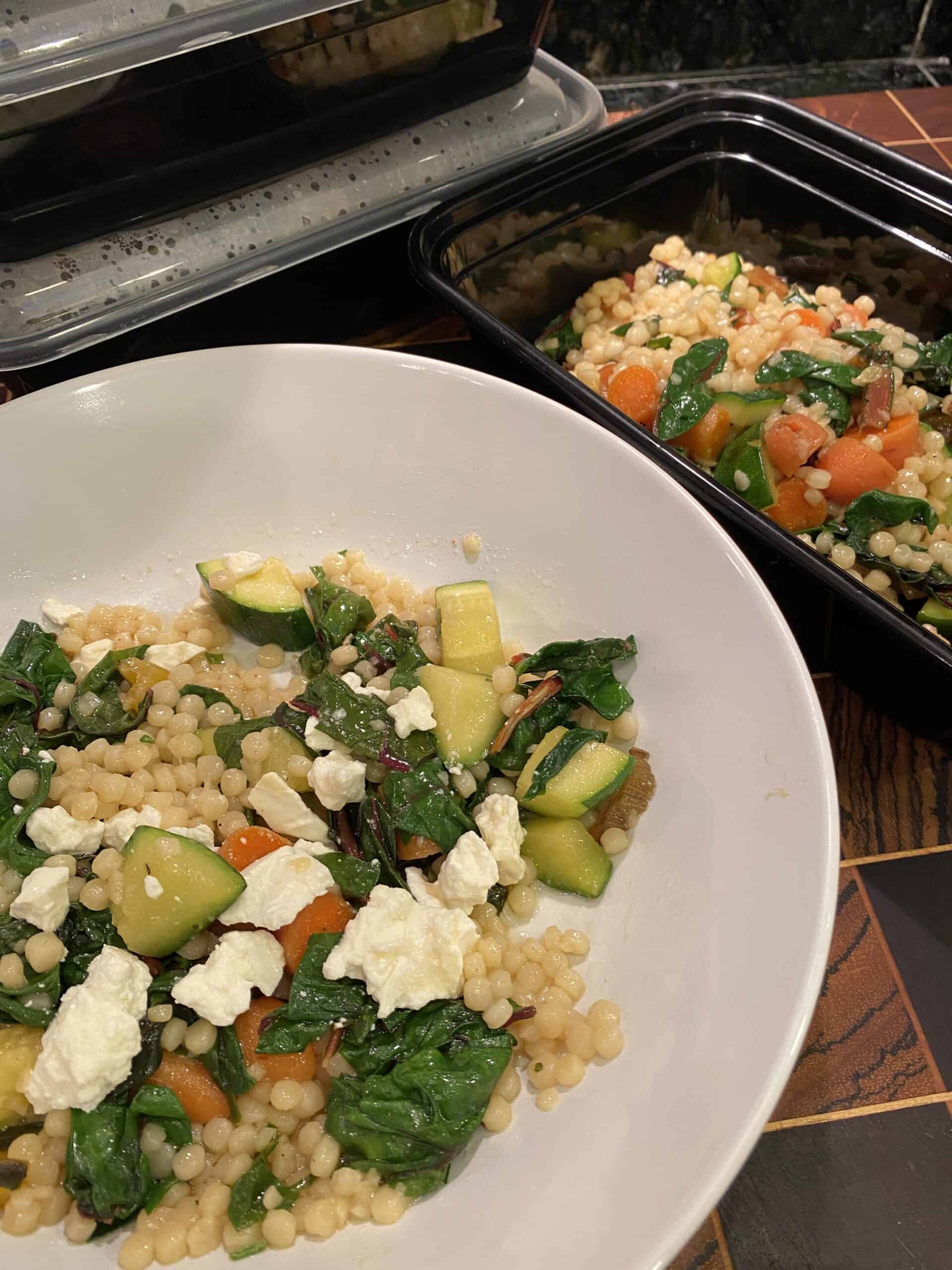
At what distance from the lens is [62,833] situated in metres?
1.28

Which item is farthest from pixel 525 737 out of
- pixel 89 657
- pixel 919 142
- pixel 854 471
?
pixel 919 142

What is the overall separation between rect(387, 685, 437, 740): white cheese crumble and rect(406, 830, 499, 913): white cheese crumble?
0.19 metres

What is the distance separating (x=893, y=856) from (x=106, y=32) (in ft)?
6.56

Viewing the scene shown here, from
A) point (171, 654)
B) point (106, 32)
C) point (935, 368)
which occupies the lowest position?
point (171, 654)

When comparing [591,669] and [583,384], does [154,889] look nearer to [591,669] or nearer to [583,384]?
[591,669]

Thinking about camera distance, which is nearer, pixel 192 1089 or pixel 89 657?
pixel 192 1089

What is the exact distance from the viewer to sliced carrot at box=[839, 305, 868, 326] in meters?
2.06

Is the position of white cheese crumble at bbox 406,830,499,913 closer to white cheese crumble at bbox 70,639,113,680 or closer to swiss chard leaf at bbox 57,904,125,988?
swiss chard leaf at bbox 57,904,125,988

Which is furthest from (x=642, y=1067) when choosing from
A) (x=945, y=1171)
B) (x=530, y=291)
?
(x=530, y=291)

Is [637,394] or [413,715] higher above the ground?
[637,394]

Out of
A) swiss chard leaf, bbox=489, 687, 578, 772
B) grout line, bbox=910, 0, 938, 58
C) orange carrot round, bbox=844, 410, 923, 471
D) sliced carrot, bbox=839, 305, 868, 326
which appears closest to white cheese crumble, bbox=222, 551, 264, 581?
swiss chard leaf, bbox=489, 687, 578, 772

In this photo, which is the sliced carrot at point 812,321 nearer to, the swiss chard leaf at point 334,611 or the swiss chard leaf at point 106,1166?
the swiss chard leaf at point 334,611

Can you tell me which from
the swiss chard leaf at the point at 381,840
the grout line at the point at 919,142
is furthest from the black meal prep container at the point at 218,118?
the grout line at the point at 919,142

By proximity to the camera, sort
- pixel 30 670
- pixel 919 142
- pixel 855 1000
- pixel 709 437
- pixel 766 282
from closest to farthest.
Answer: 1. pixel 855 1000
2. pixel 30 670
3. pixel 709 437
4. pixel 766 282
5. pixel 919 142
